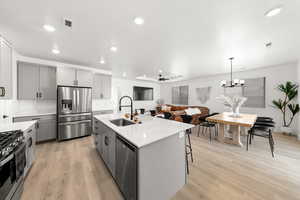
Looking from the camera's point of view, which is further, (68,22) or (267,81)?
(267,81)

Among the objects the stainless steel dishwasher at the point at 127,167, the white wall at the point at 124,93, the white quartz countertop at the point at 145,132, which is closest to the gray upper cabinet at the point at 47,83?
the white wall at the point at 124,93

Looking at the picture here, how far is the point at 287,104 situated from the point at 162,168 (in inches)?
224

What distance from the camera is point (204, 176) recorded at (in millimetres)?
1833

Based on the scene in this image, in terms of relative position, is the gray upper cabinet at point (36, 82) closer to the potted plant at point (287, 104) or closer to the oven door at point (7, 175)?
the oven door at point (7, 175)

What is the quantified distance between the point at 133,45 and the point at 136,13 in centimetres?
101

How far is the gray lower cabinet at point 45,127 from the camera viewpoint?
9.86 ft

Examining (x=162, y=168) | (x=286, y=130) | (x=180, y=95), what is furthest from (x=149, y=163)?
(x=180, y=95)

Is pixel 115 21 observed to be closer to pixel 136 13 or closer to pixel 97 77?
pixel 136 13

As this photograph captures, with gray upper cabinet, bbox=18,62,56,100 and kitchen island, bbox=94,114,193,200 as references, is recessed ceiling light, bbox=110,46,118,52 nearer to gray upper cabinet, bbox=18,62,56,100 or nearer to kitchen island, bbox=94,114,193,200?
kitchen island, bbox=94,114,193,200

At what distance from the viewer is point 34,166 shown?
2062mm

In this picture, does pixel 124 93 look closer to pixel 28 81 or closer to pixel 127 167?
pixel 28 81

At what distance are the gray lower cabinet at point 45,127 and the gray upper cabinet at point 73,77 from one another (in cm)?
114

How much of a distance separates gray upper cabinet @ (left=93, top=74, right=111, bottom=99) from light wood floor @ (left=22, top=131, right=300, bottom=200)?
209 cm

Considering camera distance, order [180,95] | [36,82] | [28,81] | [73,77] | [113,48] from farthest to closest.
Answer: [180,95]
[73,77]
[36,82]
[28,81]
[113,48]
